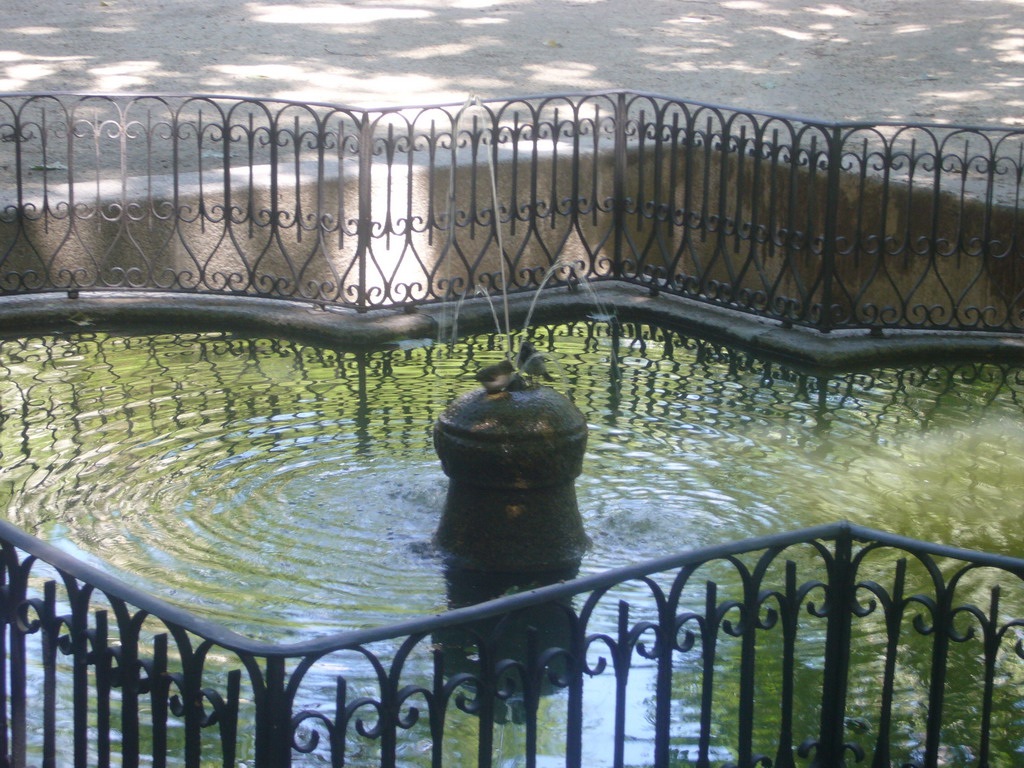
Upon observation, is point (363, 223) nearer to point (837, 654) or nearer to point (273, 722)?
point (837, 654)

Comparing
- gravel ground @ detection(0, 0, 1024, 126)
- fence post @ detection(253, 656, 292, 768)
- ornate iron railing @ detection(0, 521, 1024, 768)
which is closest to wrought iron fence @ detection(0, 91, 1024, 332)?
ornate iron railing @ detection(0, 521, 1024, 768)

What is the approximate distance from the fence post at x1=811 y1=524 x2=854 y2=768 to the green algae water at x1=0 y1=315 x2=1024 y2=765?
55 centimetres

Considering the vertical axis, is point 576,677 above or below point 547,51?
below

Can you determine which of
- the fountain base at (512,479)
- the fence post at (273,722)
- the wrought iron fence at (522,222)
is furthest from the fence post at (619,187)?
Result: the fence post at (273,722)

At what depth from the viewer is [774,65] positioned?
16.9 meters

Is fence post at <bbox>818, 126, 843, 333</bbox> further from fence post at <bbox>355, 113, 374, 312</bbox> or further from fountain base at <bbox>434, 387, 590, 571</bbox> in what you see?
fountain base at <bbox>434, 387, 590, 571</bbox>

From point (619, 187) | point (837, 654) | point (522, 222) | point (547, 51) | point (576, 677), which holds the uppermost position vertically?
point (547, 51)

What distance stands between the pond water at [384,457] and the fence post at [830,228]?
62cm

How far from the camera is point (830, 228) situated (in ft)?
31.0

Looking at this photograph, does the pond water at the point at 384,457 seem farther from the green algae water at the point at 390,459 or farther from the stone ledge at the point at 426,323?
the stone ledge at the point at 426,323

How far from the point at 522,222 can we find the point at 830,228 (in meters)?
2.44

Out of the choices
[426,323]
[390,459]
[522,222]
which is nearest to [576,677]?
[390,459]

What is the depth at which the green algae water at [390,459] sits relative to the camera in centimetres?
590

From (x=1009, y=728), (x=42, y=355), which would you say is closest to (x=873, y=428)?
(x=1009, y=728)
